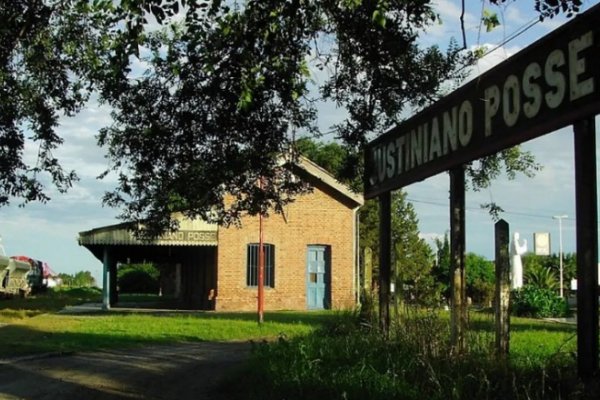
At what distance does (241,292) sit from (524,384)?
82.9ft

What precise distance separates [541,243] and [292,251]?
14.3 metres

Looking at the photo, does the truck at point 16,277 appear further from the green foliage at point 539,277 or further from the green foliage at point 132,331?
the green foliage at point 539,277

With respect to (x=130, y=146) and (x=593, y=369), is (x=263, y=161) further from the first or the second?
(x=593, y=369)

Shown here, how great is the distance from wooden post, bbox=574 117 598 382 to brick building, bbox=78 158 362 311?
81.4 feet

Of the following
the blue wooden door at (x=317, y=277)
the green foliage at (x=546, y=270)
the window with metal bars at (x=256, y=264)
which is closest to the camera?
the window with metal bars at (x=256, y=264)

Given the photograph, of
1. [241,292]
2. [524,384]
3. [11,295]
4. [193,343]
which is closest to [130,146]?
[524,384]

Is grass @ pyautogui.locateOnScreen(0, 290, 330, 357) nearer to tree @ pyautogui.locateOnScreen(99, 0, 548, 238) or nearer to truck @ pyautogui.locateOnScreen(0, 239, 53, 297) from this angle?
tree @ pyautogui.locateOnScreen(99, 0, 548, 238)

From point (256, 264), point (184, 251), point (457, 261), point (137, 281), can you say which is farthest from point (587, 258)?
point (137, 281)

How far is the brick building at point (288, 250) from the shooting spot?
102ft

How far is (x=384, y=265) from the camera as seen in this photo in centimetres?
1054

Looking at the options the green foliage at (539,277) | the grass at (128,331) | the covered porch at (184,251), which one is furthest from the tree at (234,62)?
the green foliage at (539,277)

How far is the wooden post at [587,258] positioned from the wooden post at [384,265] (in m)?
4.19

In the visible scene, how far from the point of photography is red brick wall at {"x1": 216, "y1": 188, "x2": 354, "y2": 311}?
30.9m

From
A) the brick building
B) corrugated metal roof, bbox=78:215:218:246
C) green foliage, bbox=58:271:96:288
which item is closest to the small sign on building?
the brick building
